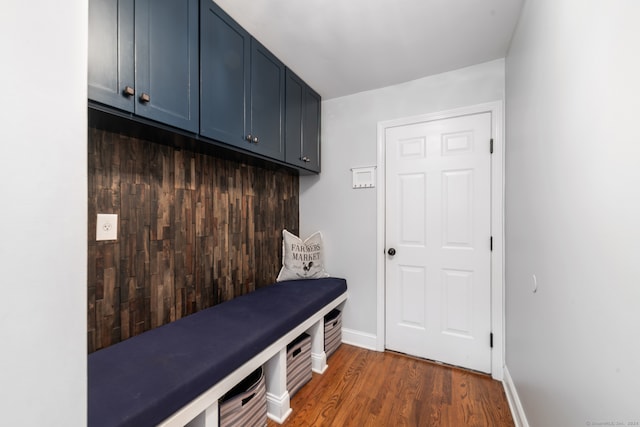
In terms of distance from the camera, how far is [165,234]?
1580 mm

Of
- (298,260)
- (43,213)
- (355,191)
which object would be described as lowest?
(298,260)

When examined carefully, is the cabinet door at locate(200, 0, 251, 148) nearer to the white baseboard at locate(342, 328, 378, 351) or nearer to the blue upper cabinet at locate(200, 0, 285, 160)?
the blue upper cabinet at locate(200, 0, 285, 160)

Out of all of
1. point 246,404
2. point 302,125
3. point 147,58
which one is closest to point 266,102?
point 302,125

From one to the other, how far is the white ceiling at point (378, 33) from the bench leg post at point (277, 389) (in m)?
2.04

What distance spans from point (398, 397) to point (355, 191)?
5.42ft

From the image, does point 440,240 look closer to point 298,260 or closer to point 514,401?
point 514,401

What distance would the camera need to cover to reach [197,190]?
5.79 feet

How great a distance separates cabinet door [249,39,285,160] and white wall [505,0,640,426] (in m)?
1.56

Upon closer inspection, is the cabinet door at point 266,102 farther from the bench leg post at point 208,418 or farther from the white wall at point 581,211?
the white wall at point 581,211

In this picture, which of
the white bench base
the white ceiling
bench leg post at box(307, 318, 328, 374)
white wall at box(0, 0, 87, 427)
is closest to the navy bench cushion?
the white bench base

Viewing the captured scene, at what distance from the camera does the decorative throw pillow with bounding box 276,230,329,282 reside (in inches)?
96.7

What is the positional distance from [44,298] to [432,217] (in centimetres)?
227

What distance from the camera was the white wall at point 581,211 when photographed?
64 cm

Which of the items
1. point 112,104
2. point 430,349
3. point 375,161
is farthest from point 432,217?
point 112,104
